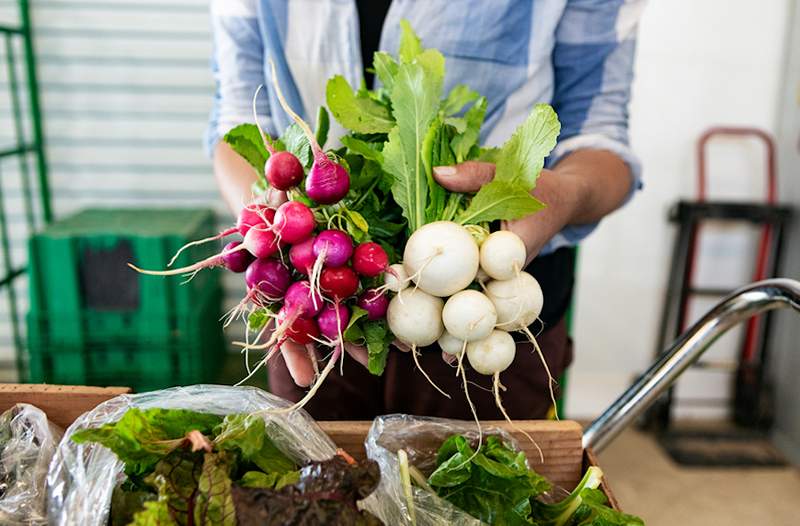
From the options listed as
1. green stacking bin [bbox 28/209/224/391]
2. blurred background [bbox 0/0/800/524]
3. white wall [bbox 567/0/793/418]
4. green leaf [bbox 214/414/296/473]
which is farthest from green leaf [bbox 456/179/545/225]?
white wall [bbox 567/0/793/418]

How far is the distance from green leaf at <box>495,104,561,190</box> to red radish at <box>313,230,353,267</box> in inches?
8.2

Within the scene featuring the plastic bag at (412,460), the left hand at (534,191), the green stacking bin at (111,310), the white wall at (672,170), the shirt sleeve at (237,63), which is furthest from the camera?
the white wall at (672,170)

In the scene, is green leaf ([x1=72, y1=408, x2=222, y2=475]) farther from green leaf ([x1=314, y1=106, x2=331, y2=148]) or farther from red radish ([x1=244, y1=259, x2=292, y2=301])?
green leaf ([x1=314, y1=106, x2=331, y2=148])

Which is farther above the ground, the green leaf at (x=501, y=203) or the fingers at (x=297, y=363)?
the green leaf at (x=501, y=203)

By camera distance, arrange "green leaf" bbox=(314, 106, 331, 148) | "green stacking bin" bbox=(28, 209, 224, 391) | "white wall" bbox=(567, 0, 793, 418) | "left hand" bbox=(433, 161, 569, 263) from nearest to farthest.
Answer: "left hand" bbox=(433, 161, 569, 263) → "green leaf" bbox=(314, 106, 331, 148) → "green stacking bin" bbox=(28, 209, 224, 391) → "white wall" bbox=(567, 0, 793, 418)

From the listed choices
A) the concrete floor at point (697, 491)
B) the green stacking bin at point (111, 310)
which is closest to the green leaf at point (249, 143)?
the green stacking bin at point (111, 310)

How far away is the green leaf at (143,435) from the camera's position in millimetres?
656

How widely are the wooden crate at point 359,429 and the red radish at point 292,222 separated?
0.22 m

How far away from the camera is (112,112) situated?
2.76m

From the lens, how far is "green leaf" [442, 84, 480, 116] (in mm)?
1025

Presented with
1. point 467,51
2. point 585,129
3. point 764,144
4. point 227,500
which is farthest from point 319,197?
point 764,144

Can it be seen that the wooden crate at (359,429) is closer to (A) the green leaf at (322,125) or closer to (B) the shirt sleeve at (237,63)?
(A) the green leaf at (322,125)

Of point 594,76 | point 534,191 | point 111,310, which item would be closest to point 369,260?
point 534,191

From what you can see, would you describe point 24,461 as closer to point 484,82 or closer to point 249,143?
point 249,143
